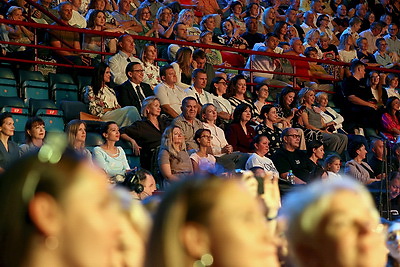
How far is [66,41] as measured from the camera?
30.9ft

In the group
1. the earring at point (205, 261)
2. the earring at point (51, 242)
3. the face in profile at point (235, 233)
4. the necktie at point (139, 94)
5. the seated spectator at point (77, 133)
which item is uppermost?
the earring at point (51, 242)

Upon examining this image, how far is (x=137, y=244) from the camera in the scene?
177 cm

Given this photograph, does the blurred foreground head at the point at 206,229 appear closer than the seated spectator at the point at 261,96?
Yes

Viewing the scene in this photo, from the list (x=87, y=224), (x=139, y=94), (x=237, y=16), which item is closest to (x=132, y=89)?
(x=139, y=94)

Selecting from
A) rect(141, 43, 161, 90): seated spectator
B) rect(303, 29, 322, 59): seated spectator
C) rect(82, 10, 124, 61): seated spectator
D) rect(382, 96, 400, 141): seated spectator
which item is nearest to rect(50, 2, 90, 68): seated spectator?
rect(82, 10, 124, 61): seated spectator

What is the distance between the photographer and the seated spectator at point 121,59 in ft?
29.8

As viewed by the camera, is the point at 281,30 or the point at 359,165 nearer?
the point at 359,165

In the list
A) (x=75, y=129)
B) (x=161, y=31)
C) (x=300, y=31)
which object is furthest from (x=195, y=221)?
(x=300, y=31)

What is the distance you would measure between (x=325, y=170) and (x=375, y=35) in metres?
6.72

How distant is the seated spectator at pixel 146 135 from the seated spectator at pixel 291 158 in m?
1.36

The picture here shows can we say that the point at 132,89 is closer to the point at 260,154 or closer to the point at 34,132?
the point at 260,154

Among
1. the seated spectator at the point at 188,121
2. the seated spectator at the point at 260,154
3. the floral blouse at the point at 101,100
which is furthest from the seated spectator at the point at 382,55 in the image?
the floral blouse at the point at 101,100

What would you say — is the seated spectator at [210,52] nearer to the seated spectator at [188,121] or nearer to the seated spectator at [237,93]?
the seated spectator at [237,93]

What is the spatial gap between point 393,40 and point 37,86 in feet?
26.3
